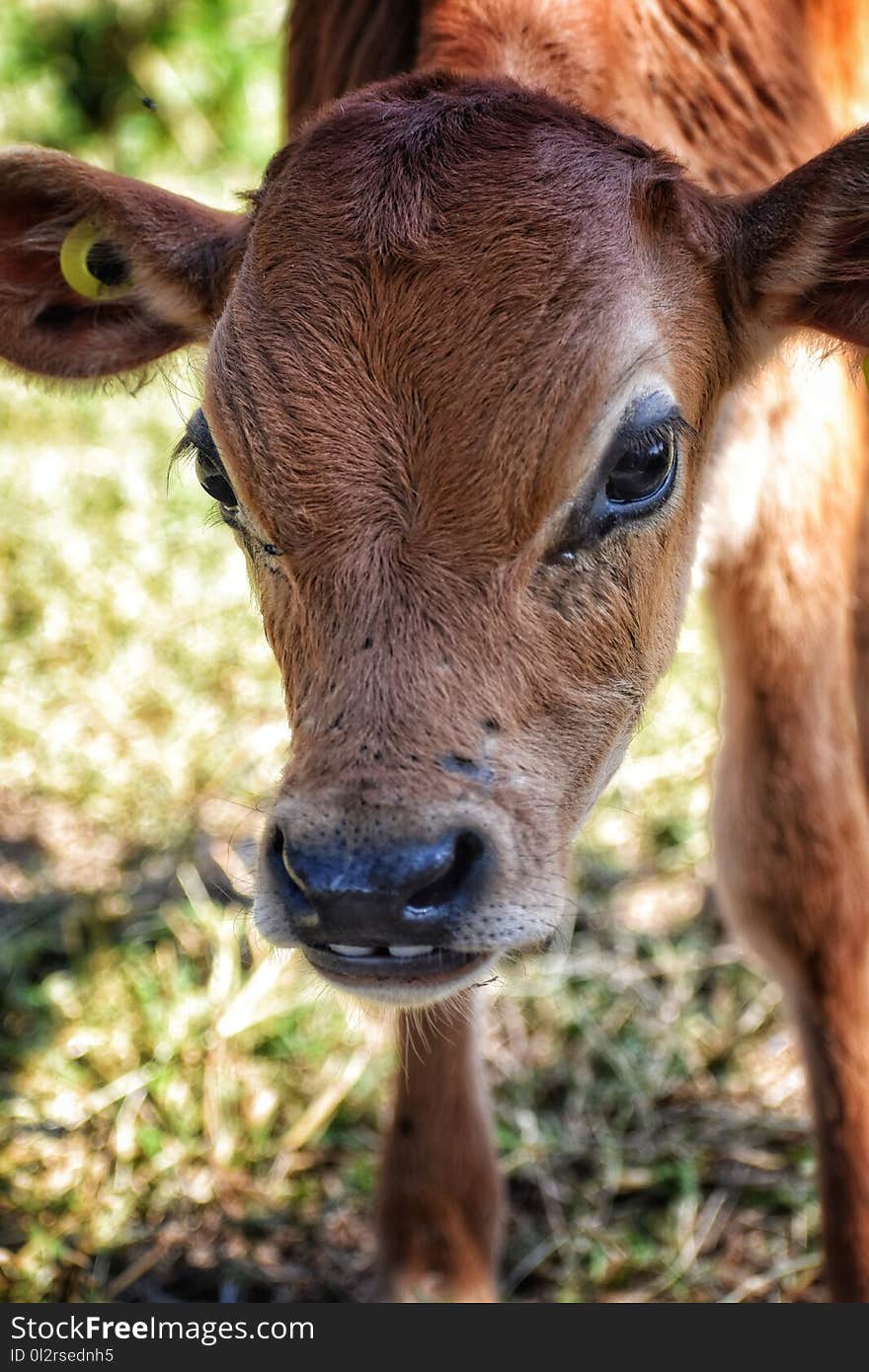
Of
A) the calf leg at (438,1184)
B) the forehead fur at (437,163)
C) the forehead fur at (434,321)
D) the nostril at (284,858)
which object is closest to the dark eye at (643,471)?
the forehead fur at (434,321)

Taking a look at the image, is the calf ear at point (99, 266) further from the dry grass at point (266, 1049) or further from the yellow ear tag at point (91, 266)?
the dry grass at point (266, 1049)

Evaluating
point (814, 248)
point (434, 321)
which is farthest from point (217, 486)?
point (814, 248)

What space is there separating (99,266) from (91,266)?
0.06 feet

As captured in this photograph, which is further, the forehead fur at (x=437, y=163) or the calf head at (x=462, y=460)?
the forehead fur at (x=437, y=163)

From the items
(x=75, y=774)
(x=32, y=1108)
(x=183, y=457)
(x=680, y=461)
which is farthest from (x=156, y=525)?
(x=680, y=461)

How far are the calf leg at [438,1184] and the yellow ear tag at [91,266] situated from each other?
7.08ft

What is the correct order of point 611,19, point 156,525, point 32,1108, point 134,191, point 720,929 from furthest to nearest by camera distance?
point 156,525 < point 720,929 < point 32,1108 < point 611,19 < point 134,191

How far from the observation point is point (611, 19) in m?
3.66

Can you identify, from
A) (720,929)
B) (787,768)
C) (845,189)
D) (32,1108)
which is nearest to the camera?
(845,189)

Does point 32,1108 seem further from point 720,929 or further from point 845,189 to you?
point 845,189

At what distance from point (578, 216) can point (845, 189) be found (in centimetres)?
52

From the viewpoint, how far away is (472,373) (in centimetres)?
279

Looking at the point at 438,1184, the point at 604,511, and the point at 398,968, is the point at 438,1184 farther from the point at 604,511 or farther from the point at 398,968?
the point at 604,511

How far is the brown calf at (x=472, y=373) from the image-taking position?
8.87ft
